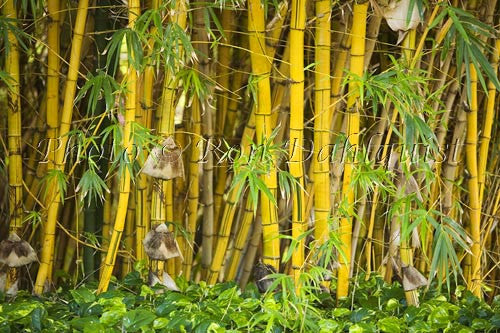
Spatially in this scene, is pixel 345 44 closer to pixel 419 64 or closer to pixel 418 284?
pixel 419 64

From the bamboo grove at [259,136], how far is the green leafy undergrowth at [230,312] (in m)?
0.07

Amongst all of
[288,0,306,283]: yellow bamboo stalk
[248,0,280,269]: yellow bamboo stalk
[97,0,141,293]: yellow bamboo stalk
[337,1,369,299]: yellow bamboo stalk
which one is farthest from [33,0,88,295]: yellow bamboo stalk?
[337,1,369,299]: yellow bamboo stalk

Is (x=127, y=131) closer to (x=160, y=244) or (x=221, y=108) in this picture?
(x=160, y=244)

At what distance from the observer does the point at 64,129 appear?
2105mm

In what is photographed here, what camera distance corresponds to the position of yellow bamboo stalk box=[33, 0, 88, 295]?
6.70 ft

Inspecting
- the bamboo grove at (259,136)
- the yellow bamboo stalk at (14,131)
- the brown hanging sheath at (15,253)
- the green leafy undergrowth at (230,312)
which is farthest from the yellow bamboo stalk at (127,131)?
the yellow bamboo stalk at (14,131)

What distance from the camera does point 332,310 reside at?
1961 millimetres

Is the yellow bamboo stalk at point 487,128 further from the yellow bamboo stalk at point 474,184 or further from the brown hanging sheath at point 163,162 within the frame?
the brown hanging sheath at point 163,162

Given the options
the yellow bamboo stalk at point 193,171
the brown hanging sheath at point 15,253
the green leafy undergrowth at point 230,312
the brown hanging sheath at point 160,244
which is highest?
the yellow bamboo stalk at point 193,171

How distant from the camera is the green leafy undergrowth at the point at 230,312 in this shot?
1.79 meters

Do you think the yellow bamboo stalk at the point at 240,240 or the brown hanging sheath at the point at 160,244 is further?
the yellow bamboo stalk at the point at 240,240

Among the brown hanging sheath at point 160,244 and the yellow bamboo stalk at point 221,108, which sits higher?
the yellow bamboo stalk at point 221,108

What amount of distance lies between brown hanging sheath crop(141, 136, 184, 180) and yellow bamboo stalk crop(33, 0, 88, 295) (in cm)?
22

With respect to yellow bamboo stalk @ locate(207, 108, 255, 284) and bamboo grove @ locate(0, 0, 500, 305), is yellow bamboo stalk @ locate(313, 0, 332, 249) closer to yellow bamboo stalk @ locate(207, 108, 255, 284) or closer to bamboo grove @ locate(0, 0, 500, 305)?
bamboo grove @ locate(0, 0, 500, 305)
